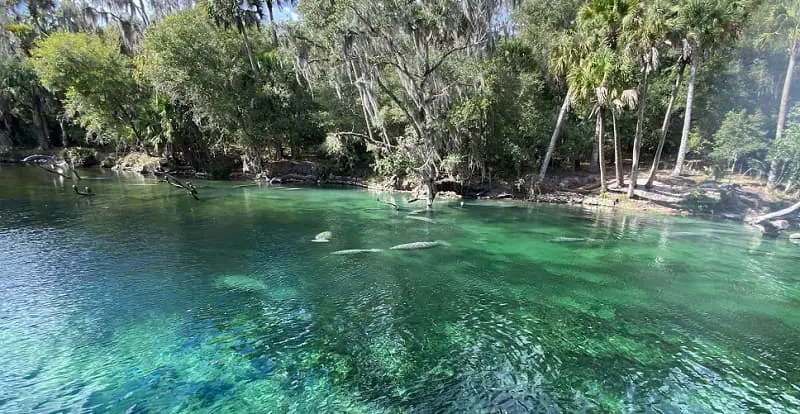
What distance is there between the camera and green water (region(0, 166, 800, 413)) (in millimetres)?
8422

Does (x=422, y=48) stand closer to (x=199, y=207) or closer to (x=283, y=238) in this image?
(x=283, y=238)

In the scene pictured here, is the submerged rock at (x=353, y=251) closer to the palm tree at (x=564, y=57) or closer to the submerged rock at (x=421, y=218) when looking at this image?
the submerged rock at (x=421, y=218)

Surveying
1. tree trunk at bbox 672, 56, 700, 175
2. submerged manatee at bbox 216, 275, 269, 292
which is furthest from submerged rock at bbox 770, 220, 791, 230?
submerged manatee at bbox 216, 275, 269, 292

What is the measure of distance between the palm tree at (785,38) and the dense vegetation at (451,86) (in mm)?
176

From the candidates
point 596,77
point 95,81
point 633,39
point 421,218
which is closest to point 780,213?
point 596,77

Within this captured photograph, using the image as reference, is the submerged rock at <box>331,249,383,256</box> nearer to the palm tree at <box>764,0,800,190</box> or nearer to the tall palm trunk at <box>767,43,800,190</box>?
the palm tree at <box>764,0,800,190</box>

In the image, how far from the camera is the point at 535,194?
31.9 m

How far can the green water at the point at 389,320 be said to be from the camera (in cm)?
842

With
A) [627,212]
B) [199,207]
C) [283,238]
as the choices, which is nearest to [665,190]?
[627,212]

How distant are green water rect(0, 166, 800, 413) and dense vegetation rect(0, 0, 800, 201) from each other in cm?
1002

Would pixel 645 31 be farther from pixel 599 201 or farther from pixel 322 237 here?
pixel 322 237

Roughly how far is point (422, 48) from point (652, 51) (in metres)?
12.7

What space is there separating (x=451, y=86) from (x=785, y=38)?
3024 centimetres

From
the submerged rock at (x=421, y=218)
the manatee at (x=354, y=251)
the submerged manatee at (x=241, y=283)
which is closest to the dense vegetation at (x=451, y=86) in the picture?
the submerged rock at (x=421, y=218)
